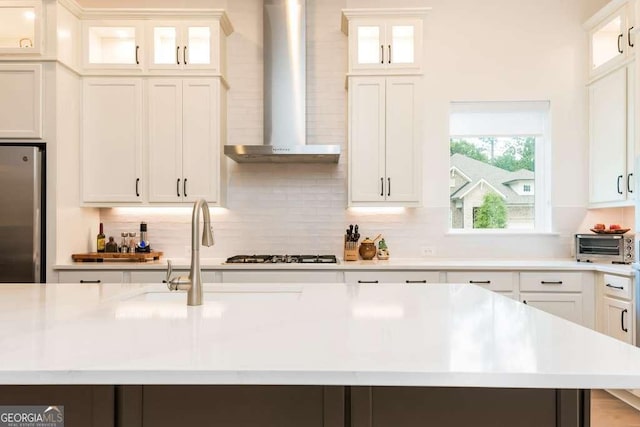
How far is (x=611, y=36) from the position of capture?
13.0ft

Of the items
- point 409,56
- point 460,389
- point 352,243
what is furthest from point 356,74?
point 460,389

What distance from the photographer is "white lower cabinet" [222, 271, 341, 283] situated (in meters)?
3.56

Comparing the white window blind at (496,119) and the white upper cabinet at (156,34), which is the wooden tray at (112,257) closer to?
the white upper cabinet at (156,34)

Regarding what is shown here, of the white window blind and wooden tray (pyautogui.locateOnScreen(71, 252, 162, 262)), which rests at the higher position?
the white window blind

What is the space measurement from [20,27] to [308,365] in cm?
398

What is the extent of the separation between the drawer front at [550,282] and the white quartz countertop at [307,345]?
81.6 inches

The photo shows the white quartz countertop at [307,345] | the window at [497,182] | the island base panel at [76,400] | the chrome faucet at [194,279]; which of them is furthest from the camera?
the window at [497,182]

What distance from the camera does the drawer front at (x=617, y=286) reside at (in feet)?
10.5

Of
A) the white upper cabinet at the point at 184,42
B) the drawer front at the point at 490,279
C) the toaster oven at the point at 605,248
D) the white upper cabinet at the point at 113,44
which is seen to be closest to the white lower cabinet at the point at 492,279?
the drawer front at the point at 490,279

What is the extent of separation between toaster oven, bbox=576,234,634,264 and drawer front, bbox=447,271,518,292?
758 mm

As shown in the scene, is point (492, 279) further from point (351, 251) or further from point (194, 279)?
point (194, 279)

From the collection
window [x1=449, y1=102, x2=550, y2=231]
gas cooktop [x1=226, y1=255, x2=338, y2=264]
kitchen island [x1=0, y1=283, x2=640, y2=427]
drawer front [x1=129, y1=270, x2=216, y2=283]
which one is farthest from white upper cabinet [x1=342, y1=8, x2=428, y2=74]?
kitchen island [x1=0, y1=283, x2=640, y2=427]

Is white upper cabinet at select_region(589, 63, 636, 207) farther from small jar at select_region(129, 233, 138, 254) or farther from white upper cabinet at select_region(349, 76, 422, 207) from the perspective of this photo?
small jar at select_region(129, 233, 138, 254)

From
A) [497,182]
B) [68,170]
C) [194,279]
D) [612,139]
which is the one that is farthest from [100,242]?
[612,139]
